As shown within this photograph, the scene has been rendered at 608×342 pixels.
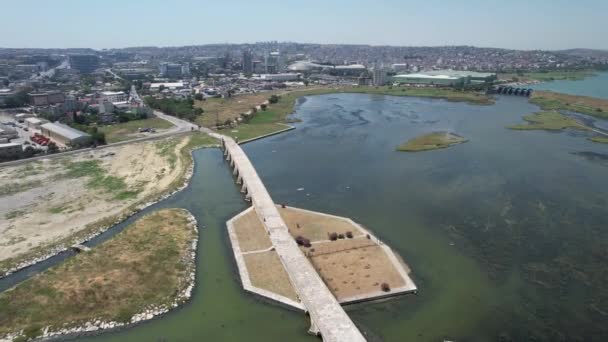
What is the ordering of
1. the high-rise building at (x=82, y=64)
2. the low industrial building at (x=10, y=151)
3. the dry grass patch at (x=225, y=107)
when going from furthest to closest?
1. the high-rise building at (x=82, y=64)
2. the dry grass patch at (x=225, y=107)
3. the low industrial building at (x=10, y=151)

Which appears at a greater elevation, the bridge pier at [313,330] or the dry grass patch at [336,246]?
the dry grass patch at [336,246]

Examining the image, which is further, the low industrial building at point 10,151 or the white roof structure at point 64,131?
the white roof structure at point 64,131

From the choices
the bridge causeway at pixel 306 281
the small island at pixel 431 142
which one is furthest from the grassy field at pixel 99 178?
the small island at pixel 431 142

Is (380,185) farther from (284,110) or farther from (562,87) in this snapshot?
(562,87)

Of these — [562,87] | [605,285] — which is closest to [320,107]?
[605,285]

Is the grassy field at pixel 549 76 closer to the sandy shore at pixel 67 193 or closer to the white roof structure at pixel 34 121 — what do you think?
the sandy shore at pixel 67 193

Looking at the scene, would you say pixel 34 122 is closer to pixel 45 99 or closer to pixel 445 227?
pixel 45 99
